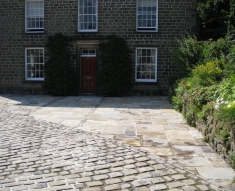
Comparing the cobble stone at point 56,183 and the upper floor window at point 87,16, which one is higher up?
the upper floor window at point 87,16

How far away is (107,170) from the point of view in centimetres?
502

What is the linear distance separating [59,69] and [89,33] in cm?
261

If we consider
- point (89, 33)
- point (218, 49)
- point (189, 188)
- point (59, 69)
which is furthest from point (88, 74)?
point (189, 188)

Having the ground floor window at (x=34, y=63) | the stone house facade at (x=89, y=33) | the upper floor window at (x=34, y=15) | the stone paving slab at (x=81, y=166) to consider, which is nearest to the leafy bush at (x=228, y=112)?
the stone paving slab at (x=81, y=166)

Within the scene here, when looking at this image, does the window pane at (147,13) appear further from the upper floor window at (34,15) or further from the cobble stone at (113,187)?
the cobble stone at (113,187)

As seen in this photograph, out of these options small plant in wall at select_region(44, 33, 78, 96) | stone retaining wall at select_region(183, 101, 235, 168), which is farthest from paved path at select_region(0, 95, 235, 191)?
small plant in wall at select_region(44, 33, 78, 96)

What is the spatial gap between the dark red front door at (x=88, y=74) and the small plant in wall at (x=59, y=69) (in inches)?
24.7

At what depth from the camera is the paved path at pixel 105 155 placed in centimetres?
450

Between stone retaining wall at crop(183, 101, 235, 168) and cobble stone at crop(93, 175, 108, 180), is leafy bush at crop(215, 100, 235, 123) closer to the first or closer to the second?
stone retaining wall at crop(183, 101, 235, 168)

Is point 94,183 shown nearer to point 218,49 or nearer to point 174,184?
point 174,184

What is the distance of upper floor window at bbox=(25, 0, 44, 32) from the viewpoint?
Answer: 17875 mm

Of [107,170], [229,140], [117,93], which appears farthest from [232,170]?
[117,93]

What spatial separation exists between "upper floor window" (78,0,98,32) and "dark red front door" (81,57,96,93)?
173cm

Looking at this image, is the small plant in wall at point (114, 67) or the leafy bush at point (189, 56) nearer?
the leafy bush at point (189, 56)
